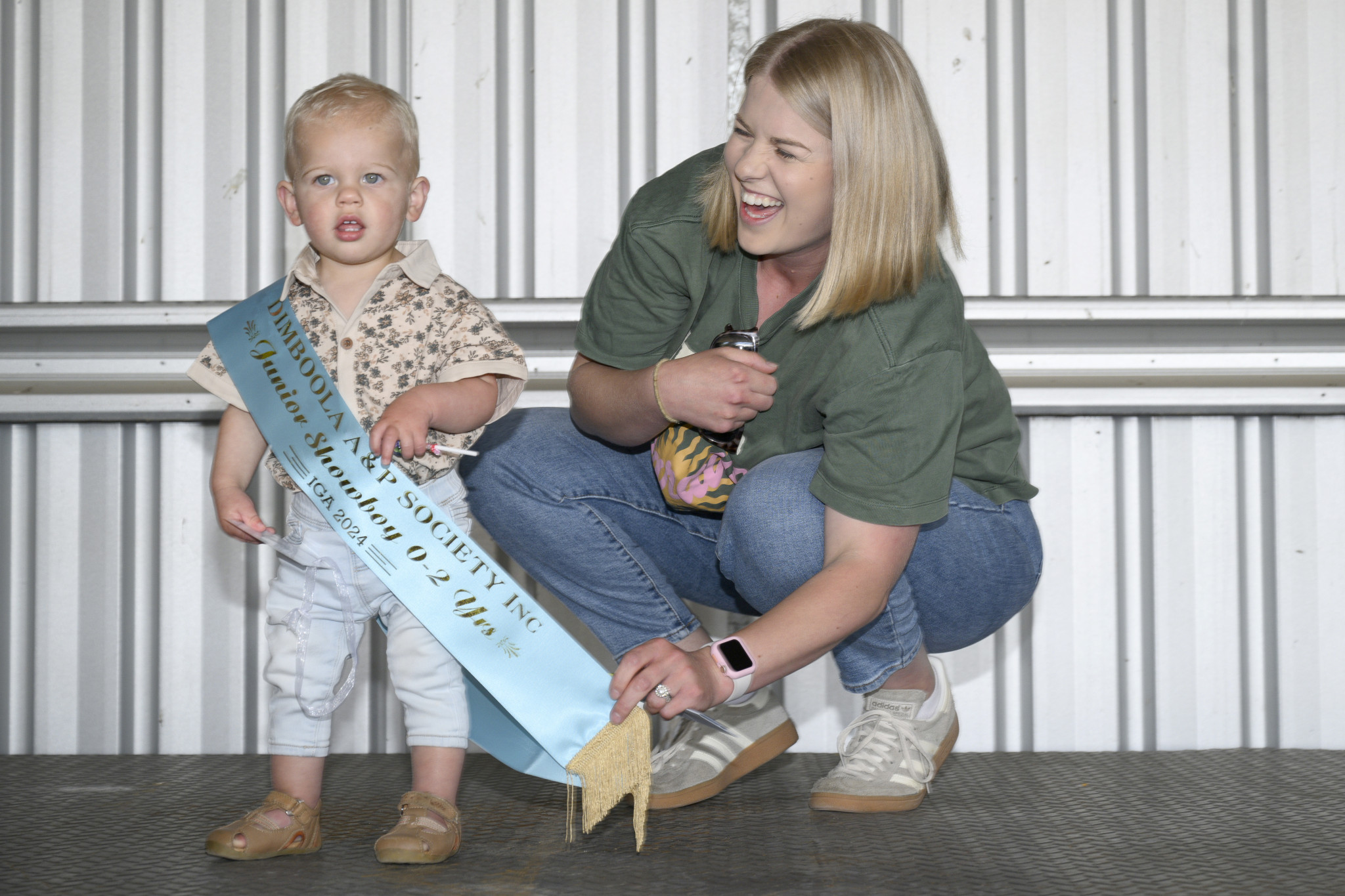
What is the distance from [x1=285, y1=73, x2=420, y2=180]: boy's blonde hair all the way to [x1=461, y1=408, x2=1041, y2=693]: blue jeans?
1.26 ft

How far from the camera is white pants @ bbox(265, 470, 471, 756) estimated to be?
1.10 metres

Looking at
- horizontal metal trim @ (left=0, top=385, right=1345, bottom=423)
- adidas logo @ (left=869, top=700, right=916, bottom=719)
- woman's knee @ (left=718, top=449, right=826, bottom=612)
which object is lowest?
adidas logo @ (left=869, top=700, right=916, bottom=719)

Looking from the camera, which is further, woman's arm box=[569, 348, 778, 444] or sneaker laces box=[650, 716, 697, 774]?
sneaker laces box=[650, 716, 697, 774]

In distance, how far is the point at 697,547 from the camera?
1.41 metres

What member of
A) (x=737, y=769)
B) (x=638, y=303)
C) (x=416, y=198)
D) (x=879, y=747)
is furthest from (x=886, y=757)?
(x=416, y=198)

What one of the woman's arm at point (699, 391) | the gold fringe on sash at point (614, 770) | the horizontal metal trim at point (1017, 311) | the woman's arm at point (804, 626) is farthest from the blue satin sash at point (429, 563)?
the horizontal metal trim at point (1017, 311)

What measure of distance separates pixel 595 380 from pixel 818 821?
0.54m

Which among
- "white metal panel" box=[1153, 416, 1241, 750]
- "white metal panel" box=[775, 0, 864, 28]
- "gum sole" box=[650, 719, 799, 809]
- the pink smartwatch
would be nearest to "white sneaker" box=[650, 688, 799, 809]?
"gum sole" box=[650, 719, 799, 809]

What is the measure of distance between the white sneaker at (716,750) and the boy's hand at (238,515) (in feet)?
1.66

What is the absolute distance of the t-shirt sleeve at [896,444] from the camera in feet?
3.49

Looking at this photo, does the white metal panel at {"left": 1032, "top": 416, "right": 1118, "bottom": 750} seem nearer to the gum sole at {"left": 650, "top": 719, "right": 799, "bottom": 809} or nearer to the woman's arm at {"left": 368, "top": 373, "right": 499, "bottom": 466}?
the gum sole at {"left": 650, "top": 719, "right": 799, "bottom": 809}

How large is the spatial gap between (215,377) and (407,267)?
238mm

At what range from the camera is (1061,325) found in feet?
5.58

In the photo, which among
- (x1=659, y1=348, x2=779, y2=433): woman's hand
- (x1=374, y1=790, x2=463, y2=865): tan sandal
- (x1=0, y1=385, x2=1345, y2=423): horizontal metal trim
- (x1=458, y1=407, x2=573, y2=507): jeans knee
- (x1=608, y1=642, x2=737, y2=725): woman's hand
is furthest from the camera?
(x1=0, y1=385, x2=1345, y2=423): horizontal metal trim
